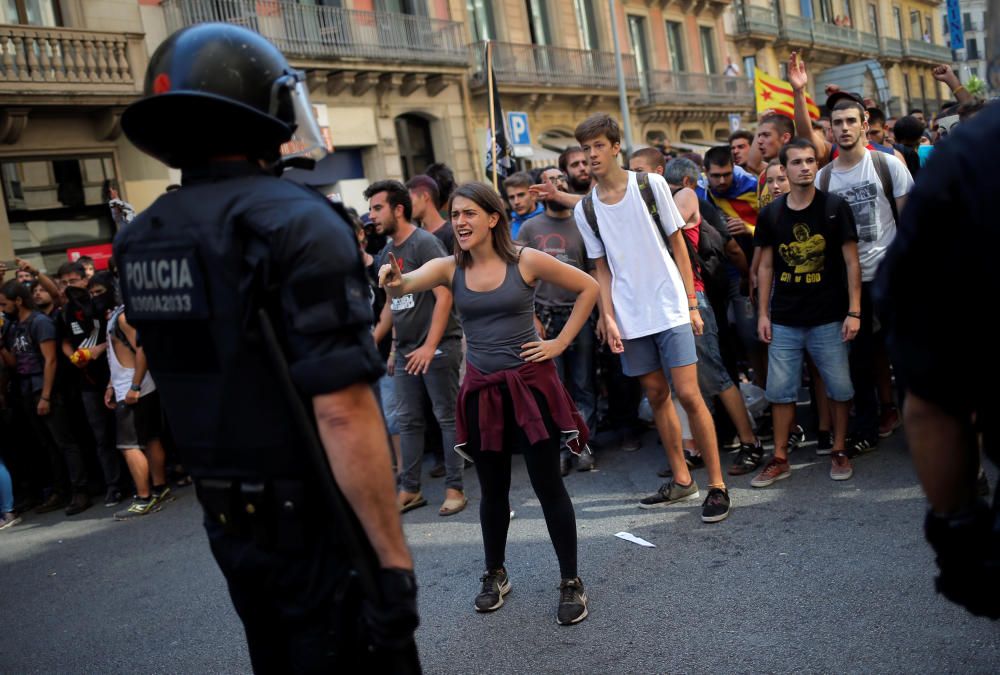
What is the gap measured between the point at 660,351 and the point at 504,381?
1302 millimetres

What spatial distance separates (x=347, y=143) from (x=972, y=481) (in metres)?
18.0

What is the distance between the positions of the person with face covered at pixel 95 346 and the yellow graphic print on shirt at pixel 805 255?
528cm

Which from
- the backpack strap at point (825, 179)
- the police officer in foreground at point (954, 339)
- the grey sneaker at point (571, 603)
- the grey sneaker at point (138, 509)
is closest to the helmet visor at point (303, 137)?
the police officer in foreground at point (954, 339)

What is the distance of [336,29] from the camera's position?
60.1 feet

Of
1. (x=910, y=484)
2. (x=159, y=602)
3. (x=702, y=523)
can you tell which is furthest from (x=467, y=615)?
(x=910, y=484)

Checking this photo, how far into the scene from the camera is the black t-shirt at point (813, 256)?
16.6ft

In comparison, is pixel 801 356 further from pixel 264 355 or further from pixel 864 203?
Answer: pixel 264 355

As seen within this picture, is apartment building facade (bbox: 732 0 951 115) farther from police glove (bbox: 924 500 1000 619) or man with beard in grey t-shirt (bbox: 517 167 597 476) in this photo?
police glove (bbox: 924 500 1000 619)

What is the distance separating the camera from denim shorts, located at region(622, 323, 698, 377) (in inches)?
187

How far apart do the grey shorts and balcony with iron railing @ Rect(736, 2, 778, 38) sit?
30.5 m

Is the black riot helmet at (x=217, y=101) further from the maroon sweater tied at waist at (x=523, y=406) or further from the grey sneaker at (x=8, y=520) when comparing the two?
the grey sneaker at (x=8, y=520)

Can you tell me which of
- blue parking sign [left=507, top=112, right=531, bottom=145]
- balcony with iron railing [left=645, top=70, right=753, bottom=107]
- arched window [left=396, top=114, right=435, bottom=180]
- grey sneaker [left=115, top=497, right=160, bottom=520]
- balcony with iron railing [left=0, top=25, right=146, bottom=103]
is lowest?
grey sneaker [left=115, top=497, right=160, bottom=520]

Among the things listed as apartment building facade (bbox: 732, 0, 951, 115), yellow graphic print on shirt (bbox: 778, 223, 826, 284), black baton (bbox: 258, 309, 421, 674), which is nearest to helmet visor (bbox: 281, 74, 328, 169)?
black baton (bbox: 258, 309, 421, 674)

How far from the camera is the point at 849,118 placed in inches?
204
